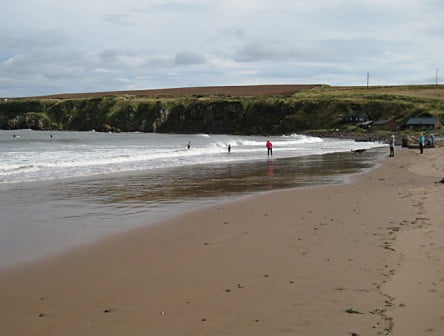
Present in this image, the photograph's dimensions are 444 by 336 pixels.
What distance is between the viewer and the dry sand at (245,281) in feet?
19.5

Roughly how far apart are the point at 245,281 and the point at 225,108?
13277 centimetres

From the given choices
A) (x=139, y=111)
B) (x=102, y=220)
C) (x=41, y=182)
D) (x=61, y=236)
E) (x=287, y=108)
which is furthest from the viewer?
(x=139, y=111)

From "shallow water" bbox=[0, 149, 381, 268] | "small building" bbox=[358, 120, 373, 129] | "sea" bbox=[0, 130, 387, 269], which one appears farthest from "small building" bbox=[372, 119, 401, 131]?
"shallow water" bbox=[0, 149, 381, 268]

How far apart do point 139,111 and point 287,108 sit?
4569 centimetres

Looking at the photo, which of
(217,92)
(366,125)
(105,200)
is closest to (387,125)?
(366,125)

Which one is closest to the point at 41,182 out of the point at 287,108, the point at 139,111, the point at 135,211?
the point at 135,211

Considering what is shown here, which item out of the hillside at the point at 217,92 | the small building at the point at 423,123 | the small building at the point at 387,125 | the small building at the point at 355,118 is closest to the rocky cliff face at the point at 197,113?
the small building at the point at 355,118

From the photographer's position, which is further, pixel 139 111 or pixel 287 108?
pixel 139 111

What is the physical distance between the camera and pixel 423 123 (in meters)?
89.1

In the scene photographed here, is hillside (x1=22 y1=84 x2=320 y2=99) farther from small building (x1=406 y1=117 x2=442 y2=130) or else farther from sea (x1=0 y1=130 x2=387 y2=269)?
sea (x1=0 y1=130 x2=387 y2=269)

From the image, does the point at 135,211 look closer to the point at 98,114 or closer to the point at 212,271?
the point at 212,271

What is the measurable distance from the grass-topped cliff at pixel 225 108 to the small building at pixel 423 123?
560cm

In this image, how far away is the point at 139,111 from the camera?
150 metres

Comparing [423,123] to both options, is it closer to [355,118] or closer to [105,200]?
[355,118]
